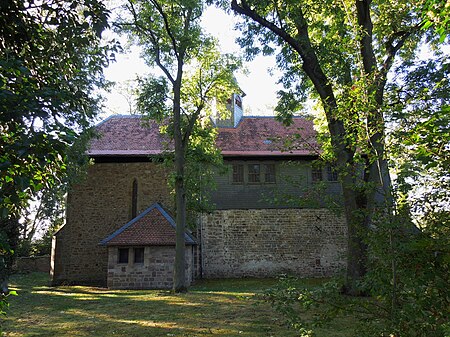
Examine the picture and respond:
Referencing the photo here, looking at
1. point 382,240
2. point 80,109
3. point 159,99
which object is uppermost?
point 159,99

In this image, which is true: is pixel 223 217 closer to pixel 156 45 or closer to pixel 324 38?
pixel 156 45

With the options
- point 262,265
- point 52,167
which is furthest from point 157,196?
point 52,167

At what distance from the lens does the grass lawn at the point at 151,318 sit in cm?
727

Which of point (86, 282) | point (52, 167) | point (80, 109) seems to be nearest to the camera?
point (52, 167)

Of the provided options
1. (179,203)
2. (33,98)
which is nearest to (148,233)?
(179,203)

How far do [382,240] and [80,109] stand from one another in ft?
12.9

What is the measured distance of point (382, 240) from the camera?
374cm

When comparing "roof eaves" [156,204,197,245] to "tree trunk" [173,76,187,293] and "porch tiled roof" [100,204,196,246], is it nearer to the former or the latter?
"porch tiled roof" [100,204,196,246]

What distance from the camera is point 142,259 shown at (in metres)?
16.9

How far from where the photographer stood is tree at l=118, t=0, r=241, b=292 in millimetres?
13742

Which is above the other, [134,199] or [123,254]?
[134,199]

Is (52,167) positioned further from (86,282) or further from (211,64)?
(86,282)

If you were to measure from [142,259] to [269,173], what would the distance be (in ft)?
25.2

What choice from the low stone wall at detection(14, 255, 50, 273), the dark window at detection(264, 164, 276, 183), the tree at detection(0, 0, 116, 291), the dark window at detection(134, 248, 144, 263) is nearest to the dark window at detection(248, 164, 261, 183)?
the dark window at detection(264, 164, 276, 183)
